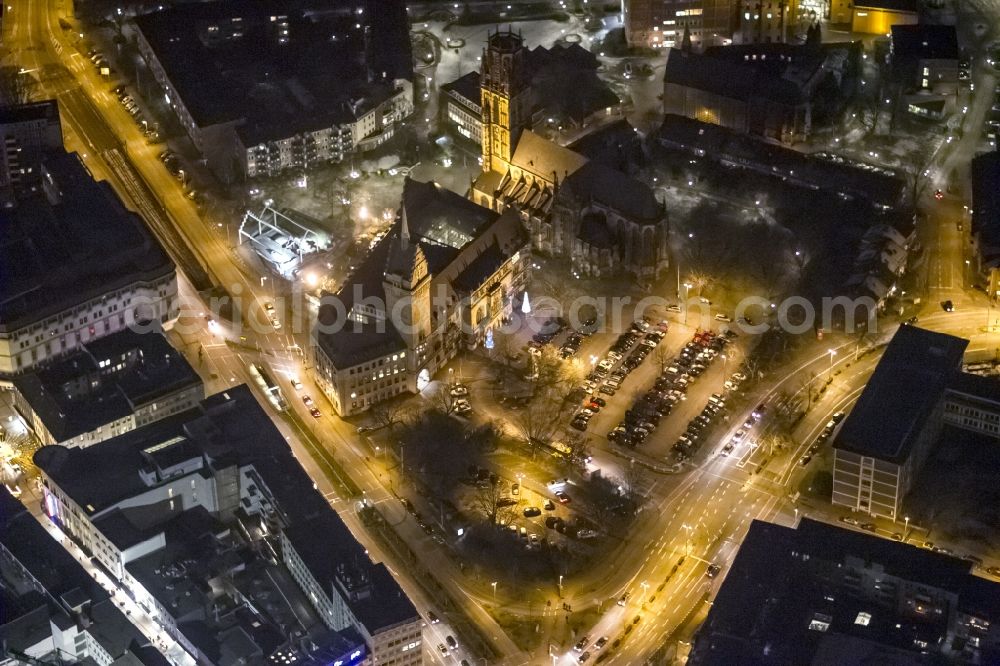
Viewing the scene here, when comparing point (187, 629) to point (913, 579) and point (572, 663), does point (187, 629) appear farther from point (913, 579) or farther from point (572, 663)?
point (913, 579)

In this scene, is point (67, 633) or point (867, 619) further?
point (67, 633)

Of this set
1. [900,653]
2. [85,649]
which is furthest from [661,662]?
[85,649]

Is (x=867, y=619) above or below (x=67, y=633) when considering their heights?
above

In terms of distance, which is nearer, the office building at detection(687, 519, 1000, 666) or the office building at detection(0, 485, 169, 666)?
the office building at detection(687, 519, 1000, 666)

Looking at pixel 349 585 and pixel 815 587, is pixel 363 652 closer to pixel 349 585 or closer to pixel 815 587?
pixel 349 585

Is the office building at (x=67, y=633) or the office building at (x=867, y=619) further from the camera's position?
the office building at (x=67, y=633)

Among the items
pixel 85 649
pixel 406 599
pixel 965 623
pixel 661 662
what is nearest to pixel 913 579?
pixel 965 623
